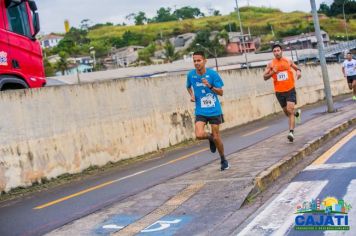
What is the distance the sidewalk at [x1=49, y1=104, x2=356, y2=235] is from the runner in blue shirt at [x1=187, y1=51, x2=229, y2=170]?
1.76ft

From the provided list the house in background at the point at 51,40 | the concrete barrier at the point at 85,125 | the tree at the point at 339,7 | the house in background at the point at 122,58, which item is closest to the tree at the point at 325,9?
the tree at the point at 339,7

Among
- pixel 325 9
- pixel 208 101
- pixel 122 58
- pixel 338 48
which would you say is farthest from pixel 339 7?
pixel 208 101

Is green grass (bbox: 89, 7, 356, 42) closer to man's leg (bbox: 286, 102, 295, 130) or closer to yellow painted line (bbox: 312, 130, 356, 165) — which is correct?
yellow painted line (bbox: 312, 130, 356, 165)

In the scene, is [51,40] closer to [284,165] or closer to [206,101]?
[206,101]

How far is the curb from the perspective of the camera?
7344mm

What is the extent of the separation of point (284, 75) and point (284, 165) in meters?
3.51

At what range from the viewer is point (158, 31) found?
183750mm

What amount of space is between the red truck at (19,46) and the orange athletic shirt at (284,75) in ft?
17.2

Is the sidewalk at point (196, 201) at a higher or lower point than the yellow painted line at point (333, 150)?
A: higher

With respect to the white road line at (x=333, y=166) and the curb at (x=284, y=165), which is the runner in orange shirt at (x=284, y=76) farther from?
the white road line at (x=333, y=166)

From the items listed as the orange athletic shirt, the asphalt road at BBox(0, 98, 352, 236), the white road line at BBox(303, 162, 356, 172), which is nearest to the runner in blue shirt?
the asphalt road at BBox(0, 98, 352, 236)

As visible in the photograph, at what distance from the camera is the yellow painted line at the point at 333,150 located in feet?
30.1

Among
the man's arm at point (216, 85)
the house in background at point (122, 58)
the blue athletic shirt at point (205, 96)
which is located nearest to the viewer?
the man's arm at point (216, 85)

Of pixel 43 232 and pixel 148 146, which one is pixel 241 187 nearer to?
pixel 43 232
